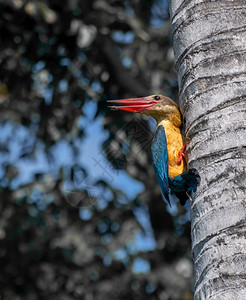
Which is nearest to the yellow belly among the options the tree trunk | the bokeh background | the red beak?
the red beak

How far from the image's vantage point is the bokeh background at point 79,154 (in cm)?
625

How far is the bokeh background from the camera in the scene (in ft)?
20.5

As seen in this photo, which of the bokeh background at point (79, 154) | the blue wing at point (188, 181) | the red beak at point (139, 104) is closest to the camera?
the blue wing at point (188, 181)

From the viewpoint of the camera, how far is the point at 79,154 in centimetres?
701

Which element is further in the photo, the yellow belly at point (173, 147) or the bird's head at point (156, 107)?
the bird's head at point (156, 107)

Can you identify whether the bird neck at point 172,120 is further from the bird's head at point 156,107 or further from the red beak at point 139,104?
the red beak at point 139,104

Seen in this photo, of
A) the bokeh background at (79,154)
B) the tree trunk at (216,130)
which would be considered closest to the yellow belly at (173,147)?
the tree trunk at (216,130)

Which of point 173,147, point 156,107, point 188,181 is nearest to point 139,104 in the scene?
point 156,107

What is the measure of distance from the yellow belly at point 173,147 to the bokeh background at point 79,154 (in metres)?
2.76

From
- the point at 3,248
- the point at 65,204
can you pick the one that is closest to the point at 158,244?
the point at 65,204

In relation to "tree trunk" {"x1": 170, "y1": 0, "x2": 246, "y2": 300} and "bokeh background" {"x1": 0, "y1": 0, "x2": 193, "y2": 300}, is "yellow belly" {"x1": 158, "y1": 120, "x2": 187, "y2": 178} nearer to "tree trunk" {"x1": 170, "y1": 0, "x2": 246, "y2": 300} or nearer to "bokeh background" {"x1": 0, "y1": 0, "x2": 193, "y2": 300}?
"tree trunk" {"x1": 170, "y1": 0, "x2": 246, "y2": 300}

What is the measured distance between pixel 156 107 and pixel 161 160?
1.58 feet

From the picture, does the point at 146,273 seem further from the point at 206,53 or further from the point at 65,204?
the point at 206,53

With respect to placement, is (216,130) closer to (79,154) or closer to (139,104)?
(139,104)
